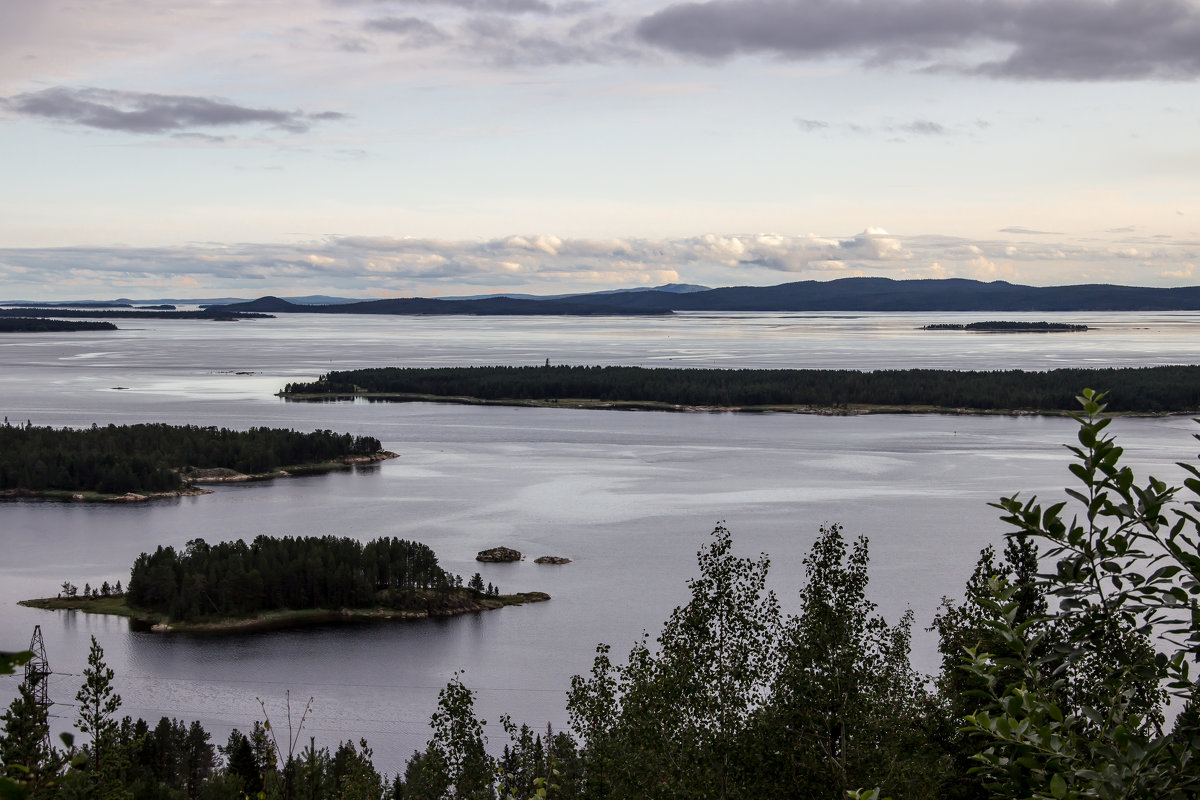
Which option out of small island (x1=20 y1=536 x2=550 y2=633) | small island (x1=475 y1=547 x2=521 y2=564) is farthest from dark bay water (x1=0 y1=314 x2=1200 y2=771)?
small island (x1=20 y1=536 x2=550 y2=633)

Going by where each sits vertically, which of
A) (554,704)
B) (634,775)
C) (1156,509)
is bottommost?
(554,704)

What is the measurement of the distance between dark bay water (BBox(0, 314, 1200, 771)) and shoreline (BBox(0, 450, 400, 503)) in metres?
1.83

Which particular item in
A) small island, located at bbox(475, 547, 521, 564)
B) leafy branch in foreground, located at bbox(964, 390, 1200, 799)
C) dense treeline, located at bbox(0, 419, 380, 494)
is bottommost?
small island, located at bbox(475, 547, 521, 564)

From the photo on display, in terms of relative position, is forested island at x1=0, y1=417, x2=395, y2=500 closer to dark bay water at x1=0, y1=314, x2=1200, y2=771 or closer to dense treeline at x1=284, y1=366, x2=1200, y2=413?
dark bay water at x1=0, y1=314, x2=1200, y2=771

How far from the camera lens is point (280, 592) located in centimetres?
4097

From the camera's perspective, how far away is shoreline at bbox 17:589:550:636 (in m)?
38.7

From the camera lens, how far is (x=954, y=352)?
168750 millimetres

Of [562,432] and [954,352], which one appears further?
[954,352]

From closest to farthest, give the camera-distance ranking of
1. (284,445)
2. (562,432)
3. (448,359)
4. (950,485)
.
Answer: (950,485)
(284,445)
(562,432)
(448,359)

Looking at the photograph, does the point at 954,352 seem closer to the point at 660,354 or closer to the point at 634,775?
the point at 660,354

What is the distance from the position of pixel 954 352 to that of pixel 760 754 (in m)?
163

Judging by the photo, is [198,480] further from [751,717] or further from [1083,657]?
[1083,657]

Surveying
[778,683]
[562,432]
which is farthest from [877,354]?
[778,683]

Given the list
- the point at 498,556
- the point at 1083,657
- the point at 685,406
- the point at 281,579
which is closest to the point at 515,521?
the point at 498,556
